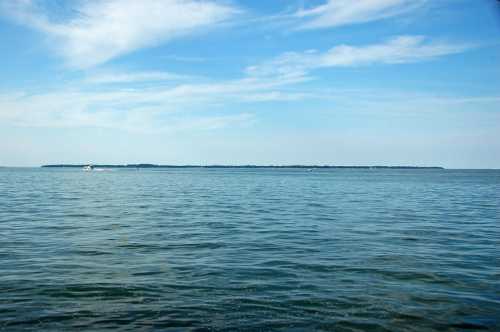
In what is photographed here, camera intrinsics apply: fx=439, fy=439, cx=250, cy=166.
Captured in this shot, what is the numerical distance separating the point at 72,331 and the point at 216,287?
4.88 meters

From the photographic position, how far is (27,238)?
23.6 meters

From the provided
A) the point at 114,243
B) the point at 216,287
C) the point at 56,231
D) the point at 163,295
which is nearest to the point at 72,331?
the point at 163,295

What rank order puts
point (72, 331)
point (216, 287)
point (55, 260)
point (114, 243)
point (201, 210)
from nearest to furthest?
1. point (72, 331)
2. point (216, 287)
3. point (55, 260)
4. point (114, 243)
5. point (201, 210)

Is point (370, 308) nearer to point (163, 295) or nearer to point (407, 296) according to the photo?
point (407, 296)

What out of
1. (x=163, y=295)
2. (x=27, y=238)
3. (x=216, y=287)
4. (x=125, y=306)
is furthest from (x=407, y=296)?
(x=27, y=238)

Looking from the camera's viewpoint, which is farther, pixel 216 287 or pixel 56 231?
pixel 56 231

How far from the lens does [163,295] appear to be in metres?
13.3

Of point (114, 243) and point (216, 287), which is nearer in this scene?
point (216, 287)

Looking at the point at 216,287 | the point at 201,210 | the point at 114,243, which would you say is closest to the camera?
the point at 216,287

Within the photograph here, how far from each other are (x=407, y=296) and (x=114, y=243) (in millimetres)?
14877

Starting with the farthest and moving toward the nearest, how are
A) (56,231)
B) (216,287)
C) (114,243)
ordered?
(56,231), (114,243), (216,287)

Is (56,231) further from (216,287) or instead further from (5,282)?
(216,287)

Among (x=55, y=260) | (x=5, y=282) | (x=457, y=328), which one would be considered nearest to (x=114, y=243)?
(x=55, y=260)

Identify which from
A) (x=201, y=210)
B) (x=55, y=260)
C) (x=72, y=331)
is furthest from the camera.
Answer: (x=201, y=210)
